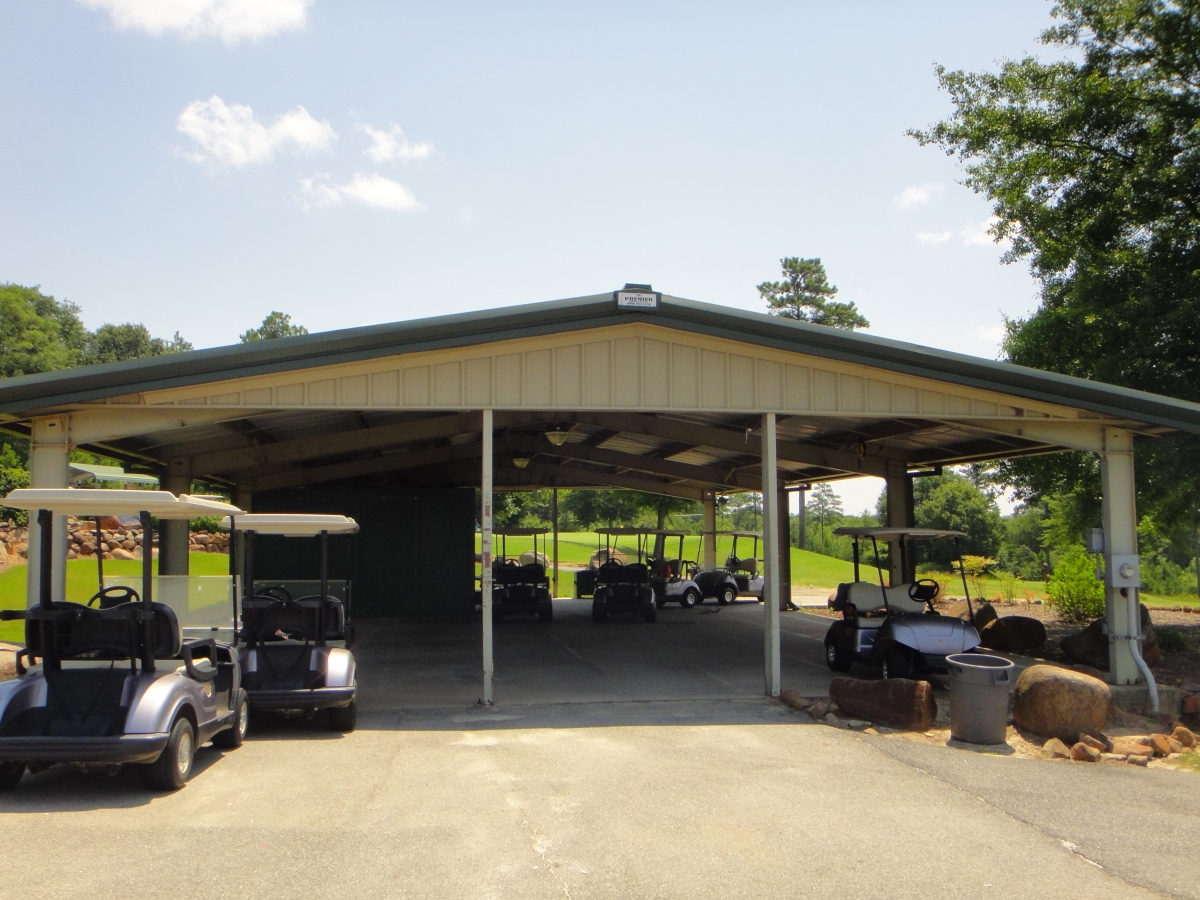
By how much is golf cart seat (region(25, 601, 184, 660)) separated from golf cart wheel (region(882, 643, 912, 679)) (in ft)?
26.1

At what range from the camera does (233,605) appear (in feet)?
28.1

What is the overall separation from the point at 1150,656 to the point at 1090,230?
6834mm

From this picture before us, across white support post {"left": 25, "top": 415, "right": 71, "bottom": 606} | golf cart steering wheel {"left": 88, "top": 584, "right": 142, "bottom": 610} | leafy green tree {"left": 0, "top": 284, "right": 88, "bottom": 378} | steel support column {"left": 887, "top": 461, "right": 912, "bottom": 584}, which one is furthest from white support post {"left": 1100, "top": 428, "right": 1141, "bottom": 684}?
leafy green tree {"left": 0, "top": 284, "right": 88, "bottom": 378}

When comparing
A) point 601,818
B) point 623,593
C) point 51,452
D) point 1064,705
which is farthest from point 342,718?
point 623,593

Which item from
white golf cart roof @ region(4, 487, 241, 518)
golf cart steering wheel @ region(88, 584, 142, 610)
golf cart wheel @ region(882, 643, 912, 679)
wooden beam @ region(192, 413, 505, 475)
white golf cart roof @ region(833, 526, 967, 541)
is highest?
wooden beam @ region(192, 413, 505, 475)

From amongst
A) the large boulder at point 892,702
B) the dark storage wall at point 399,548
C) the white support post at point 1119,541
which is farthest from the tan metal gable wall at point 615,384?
the dark storage wall at point 399,548

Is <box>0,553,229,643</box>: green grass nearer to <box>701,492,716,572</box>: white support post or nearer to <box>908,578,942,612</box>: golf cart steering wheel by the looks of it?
<box>908,578,942,612</box>: golf cart steering wheel

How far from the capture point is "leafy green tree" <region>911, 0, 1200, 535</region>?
14031mm

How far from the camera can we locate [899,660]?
1127cm

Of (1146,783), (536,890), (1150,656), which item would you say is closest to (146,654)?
(536,890)

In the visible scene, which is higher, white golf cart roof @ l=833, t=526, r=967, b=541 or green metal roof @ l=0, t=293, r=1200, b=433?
green metal roof @ l=0, t=293, r=1200, b=433

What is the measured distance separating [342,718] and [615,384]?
13.8ft

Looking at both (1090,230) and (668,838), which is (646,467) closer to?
(1090,230)

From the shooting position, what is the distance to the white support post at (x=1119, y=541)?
425 inches
